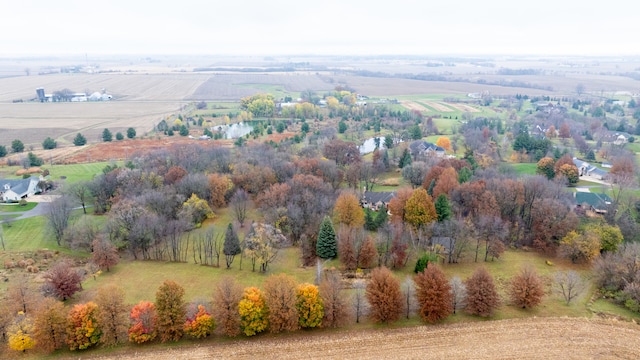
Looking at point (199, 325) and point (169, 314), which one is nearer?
point (169, 314)

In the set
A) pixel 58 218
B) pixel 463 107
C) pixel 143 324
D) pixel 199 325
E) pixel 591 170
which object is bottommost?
pixel 199 325

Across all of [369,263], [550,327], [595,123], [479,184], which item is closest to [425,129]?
[595,123]

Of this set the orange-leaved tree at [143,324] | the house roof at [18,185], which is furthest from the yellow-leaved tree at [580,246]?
the house roof at [18,185]

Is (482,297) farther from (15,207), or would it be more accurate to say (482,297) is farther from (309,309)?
(15,207)

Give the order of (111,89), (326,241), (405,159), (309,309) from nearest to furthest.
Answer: (309,309) → (326,241) → (405,159) → (111,89)

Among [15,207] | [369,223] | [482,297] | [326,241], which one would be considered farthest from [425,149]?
[15,207]

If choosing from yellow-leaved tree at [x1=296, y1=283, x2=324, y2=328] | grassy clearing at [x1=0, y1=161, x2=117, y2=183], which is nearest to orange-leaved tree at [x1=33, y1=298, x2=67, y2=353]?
yellow-leaved tree at [x1=296, y1=283, x2=324, y2=328]

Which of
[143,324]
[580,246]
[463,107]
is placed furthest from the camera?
[463,107]

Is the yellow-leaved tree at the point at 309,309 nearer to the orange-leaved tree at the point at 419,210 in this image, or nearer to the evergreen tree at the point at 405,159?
the orange-leaved tree at the point at 419,210
